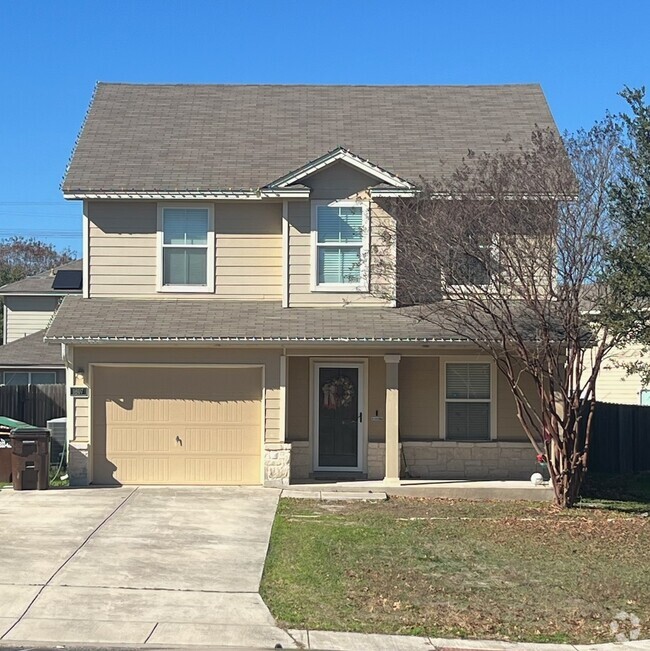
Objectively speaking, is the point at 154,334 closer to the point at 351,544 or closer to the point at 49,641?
the point at 351,544

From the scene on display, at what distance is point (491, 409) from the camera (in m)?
17.1

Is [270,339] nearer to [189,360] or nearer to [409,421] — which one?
[189,360]

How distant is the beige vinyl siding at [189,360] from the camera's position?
53.1 feet

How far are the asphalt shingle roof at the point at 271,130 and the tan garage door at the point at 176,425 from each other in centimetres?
362

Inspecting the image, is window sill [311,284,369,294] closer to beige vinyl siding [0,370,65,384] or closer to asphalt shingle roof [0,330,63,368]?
asphalt shingle roof [0,330,63,368]

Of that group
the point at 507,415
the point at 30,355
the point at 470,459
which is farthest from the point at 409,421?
the point at 30,355

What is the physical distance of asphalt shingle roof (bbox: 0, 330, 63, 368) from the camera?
1112 inches

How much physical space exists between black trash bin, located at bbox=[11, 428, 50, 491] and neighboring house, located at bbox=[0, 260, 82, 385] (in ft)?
21.7

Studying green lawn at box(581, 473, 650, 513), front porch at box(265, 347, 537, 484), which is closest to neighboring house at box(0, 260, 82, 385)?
front porch at box(265, 347, 537, 484)

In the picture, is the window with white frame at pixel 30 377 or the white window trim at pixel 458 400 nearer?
the white window trim at pixel 458 400

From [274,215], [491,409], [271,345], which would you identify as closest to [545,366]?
[491,409]

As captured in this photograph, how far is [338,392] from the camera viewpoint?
17234mm

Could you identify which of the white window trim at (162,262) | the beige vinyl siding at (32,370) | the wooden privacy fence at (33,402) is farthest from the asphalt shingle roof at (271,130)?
the beige vinyl siding at (32,370)

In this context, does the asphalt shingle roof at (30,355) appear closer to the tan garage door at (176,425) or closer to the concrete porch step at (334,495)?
the tan garage door at (176,425)
